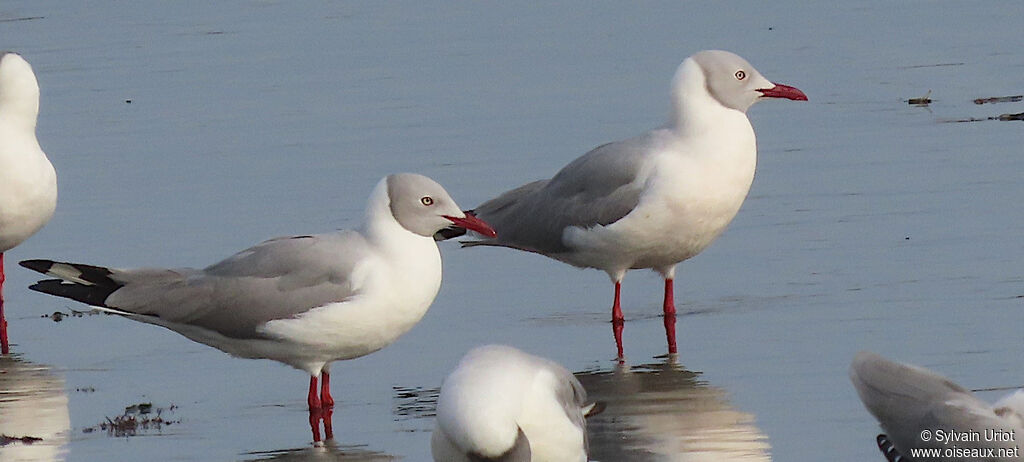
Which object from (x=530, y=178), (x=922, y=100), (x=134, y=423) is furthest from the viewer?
(x=922, y=100)

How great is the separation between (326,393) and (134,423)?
33.0 inches

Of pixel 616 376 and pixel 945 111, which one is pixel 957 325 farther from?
pixel 945 111

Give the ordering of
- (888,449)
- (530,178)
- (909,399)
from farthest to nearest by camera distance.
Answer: (530,178) → (888,449) → (909,399)

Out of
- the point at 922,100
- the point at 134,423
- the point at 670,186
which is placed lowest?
the point at 134,423

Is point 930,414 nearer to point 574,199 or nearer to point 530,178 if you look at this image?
point 574,199

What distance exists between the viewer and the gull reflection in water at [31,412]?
8.62m

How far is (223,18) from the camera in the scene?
71.2ft

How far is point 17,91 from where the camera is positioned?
11695 mm

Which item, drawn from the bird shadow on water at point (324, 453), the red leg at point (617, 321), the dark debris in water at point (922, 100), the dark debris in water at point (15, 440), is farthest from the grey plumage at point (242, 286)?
the dark debris in water at point (922, 100)

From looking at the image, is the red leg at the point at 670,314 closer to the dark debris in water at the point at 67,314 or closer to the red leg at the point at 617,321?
the red leg at the point at 617,321

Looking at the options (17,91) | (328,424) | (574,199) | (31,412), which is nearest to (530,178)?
(574,199)

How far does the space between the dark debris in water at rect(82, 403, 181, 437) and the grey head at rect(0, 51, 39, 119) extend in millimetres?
3027

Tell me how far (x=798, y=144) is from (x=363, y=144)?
3066 mm

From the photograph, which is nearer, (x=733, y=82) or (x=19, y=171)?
(x=733, y=82)
